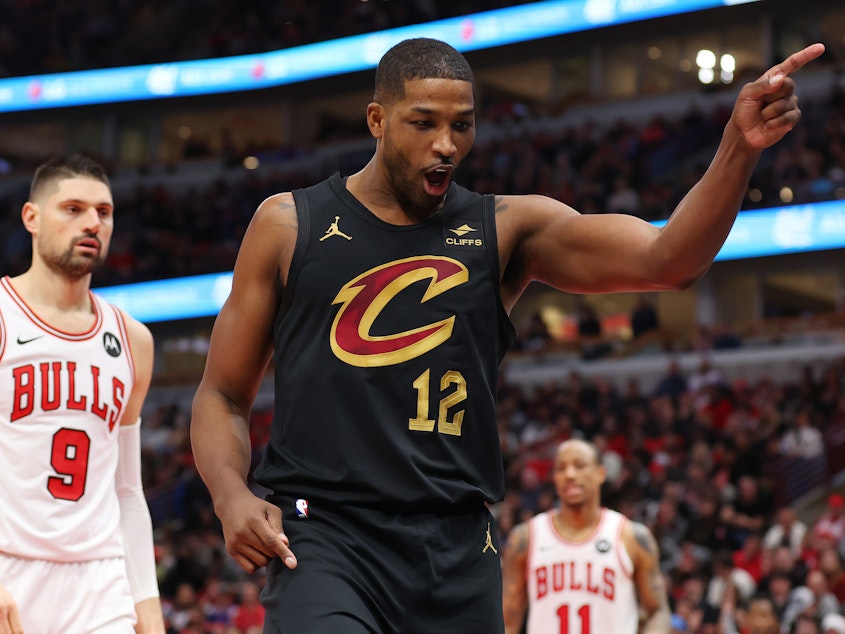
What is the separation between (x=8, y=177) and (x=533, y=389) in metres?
18.4

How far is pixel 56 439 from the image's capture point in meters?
4.34

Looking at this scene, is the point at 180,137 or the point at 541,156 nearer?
the point at 541,156

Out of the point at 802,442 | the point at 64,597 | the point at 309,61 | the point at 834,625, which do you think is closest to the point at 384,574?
the point at 64,597

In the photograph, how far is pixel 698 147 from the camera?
24.6 metres

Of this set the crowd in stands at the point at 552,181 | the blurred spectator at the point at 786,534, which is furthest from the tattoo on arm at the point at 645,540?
the crowd in stands at the point at 552,181

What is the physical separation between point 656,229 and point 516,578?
4.94m

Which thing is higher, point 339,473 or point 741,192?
point 741,192

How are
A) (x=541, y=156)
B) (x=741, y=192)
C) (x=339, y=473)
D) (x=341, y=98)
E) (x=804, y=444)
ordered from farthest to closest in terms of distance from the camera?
(x=341, y=98)
(x=541, y=156)
(x=804, y=444)
(x=339, y=473)
(x=741, y=192)

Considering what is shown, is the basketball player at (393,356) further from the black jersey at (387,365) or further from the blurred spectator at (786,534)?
the blurred spectator at (786,534)

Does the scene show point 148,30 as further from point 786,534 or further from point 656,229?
point 656,229

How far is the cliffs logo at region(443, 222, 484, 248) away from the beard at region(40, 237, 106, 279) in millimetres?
1809

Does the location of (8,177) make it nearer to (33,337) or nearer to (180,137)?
(180,137)

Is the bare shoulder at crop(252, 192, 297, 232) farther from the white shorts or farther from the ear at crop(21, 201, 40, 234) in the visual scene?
the white shorts

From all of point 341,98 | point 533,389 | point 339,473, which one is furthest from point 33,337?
point 341,98
